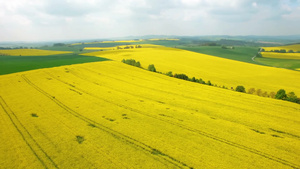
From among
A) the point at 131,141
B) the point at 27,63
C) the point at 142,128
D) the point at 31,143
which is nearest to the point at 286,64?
the point at 142,128

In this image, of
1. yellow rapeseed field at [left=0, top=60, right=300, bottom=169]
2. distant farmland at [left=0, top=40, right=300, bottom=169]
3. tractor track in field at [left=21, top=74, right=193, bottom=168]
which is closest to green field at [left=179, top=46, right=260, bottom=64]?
distant farmland at [left=0, top=40, right=300, bottom=169]

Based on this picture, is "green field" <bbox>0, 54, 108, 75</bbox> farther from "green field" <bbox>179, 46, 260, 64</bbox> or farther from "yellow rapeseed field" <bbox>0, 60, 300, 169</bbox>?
"green field" <bbox>179, 46, 260, 64</bbox>

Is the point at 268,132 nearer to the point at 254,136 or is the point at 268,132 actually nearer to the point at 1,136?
the point at 254,136

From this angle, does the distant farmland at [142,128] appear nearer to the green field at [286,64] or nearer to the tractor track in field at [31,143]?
the tractor track in field at [31,143]

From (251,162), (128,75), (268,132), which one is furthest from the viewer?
(128,75)

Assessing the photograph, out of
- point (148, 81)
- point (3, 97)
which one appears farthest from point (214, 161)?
point (3, 97)

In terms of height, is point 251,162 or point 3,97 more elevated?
point 3,97

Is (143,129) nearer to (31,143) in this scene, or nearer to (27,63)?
(31,143)
